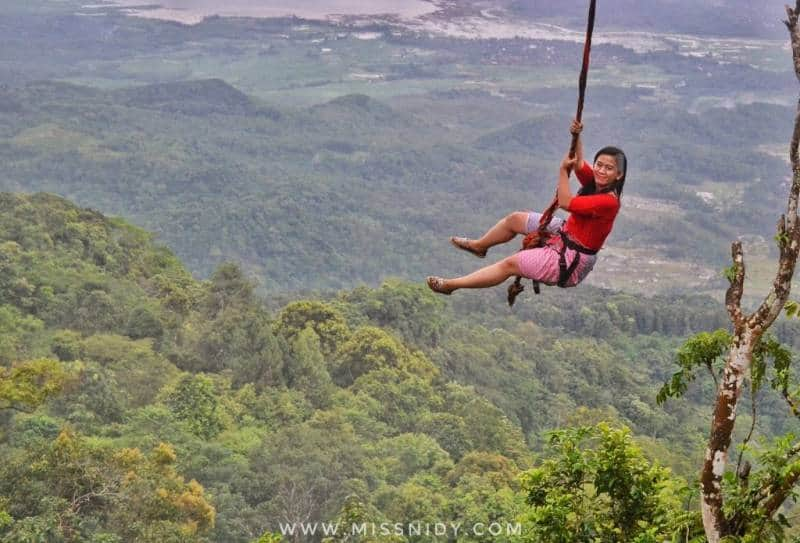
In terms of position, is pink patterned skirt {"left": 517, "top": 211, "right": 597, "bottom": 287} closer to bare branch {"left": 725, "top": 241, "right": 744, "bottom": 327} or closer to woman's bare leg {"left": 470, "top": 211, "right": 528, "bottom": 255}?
woman's bare leg {"left": 470, "top": 211, "right": 528, "bottom": 255}

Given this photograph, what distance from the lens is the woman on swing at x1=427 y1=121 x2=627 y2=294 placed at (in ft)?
18.9

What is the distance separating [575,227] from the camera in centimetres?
592

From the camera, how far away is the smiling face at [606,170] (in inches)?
227

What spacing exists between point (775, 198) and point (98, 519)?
367 ft

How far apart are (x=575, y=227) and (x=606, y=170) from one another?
0.38 metres

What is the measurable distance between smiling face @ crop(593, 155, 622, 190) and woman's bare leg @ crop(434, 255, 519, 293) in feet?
2.16

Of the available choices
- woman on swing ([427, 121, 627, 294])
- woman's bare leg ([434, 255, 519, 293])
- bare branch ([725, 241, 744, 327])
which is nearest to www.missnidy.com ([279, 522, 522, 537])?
woman's bare leg ([434, 255, 519, 293])

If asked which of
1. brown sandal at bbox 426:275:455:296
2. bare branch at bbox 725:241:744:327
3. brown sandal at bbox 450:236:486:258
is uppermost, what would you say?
bare branch at bbox 725:241:744:327

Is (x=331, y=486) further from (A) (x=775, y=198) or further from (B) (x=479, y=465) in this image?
(A) (x=775, y=198)

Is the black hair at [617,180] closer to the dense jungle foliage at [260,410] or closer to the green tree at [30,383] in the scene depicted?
the dense jungle foliage at [260,410]

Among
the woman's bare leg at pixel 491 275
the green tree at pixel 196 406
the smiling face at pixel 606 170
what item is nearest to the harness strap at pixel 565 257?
the woman's bare leg at pixel 491 275

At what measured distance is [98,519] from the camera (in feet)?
53.3

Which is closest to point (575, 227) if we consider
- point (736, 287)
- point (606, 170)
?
point (606, 170)

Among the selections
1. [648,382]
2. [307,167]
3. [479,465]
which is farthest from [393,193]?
[479,465]
